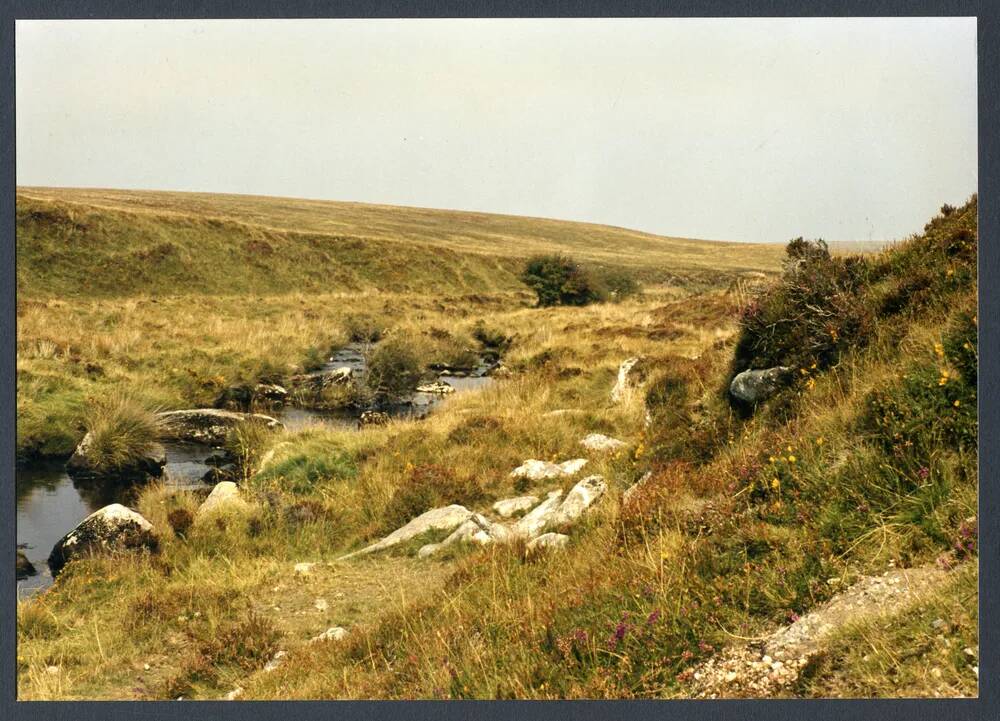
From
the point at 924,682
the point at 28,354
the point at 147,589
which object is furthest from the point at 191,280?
the point at 924,682

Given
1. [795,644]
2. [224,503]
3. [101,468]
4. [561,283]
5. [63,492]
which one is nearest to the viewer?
[795,644]

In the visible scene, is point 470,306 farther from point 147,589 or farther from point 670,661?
point 670,661

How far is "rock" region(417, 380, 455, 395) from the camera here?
Answer: 2591cm

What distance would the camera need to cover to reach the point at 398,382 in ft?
84.5

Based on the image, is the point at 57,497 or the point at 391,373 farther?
the point at 391,373

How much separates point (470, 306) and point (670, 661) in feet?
165

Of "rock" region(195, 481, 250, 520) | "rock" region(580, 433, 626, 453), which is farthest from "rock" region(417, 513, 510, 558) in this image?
"rock" region(195, 481, 250, 520)

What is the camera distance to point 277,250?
64.2 m

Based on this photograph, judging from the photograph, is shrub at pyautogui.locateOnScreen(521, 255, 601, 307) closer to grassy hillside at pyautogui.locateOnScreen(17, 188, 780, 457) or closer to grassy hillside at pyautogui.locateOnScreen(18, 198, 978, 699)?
grassy hillside at pyautogui.locateOnScreen(17, 188, 780, 457)

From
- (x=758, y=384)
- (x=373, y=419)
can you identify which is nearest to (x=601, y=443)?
(x=758, y=384)

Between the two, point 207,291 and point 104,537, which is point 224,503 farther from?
point 207,291

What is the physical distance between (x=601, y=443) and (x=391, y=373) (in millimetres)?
13720

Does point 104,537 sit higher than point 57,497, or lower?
higher

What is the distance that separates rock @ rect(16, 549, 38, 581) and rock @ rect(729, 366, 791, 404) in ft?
31.5
